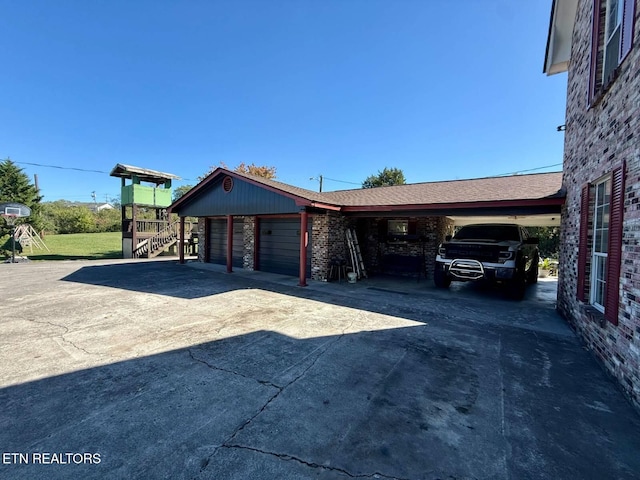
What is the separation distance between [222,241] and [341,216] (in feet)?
22.7

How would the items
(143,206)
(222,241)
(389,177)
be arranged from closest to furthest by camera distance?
1. (222,241)
2. (143,206)
3. (389,177)

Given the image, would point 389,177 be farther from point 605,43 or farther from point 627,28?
point 627,28

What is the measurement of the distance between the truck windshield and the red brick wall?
6.28ft

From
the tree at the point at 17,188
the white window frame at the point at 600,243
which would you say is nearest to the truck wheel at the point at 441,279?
the white window frame at the point at 600,243

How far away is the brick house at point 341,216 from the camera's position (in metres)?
8.07

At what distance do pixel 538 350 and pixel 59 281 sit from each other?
13.0 meters

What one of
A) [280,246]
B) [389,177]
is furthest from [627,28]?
[389,177]

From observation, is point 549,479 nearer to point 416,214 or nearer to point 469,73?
point 416,214

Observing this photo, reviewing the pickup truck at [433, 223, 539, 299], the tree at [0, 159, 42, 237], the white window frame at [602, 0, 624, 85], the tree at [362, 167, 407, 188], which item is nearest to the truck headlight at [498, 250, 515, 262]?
the pickup truck at [433, 223, 539, 299]

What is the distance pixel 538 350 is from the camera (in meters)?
4.12

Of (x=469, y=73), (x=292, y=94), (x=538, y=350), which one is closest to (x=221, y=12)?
(x=292, y=94)

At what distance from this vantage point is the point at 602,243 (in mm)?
4164

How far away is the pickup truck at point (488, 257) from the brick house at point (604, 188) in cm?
108

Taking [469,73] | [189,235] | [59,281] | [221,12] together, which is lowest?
[59,281]
